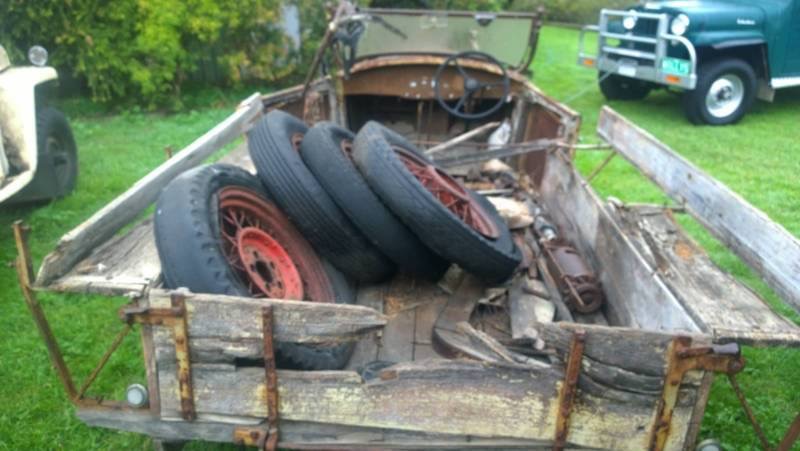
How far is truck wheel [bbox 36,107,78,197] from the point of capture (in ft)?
18.0

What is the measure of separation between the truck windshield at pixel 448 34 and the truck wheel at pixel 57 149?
278 centimetres

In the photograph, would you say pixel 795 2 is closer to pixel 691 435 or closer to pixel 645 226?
pixel 645 226

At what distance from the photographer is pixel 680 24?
28.1ft

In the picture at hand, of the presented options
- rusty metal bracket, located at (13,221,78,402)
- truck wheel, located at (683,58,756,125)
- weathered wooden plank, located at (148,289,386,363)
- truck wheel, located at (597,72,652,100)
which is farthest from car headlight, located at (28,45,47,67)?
truck wheel, located at (597,72,652,100)

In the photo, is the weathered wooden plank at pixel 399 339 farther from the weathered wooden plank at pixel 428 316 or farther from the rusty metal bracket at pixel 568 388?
the rusty metal bracket at pixel 568 388

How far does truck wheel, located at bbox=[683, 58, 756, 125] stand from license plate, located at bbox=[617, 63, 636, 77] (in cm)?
78

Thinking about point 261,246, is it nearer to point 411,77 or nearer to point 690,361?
point 690,361

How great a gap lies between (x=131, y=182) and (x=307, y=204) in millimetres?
3989

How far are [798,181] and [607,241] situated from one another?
465cm

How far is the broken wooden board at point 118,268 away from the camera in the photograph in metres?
2.19

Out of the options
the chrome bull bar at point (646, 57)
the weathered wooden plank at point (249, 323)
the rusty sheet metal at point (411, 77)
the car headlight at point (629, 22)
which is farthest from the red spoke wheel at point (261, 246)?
the car headlight at point (629, 22)

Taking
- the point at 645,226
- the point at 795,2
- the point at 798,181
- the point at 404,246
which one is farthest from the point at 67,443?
the point at 795,2

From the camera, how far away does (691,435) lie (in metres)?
2.07

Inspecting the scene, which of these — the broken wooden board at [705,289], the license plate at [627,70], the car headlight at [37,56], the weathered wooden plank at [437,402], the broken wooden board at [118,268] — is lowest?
the weathered wooden plank at [437,402]
